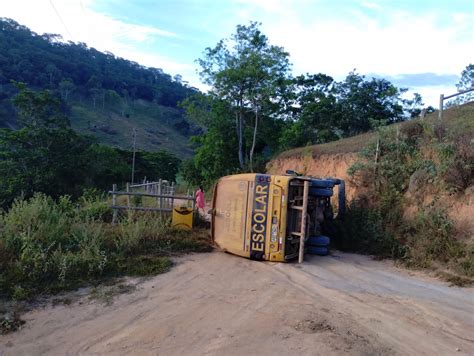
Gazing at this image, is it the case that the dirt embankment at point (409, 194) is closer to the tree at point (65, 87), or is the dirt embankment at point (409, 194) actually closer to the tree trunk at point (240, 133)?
the tree trunk at point (240, 133)

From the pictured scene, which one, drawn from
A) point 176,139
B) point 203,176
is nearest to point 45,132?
point 203,176

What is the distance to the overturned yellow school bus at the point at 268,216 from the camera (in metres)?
8.76

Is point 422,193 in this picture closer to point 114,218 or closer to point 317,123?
point 114,218

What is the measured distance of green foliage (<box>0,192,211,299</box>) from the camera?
699 cm

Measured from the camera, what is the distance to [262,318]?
18.0 feet

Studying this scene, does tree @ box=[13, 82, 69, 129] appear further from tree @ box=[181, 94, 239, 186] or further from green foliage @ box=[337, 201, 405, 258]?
green foliage @ box=[337, 201, 405, 258]

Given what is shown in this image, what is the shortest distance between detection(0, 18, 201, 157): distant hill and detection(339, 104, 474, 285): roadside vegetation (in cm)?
6124

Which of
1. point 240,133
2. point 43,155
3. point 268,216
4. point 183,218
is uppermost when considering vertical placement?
point 240,133

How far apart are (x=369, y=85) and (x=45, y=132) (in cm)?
2695

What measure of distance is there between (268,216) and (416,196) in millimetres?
4662

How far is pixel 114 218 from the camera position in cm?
1152

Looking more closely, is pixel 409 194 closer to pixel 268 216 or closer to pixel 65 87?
pixel 268 216

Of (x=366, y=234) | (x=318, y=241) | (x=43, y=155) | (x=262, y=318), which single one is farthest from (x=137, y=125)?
(x=262, y=318)

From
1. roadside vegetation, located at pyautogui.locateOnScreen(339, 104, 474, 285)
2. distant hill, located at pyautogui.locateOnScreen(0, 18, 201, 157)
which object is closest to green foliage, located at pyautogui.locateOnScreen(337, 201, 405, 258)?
roadside vegetation, located at pyautogui.locateOnScreen(339, 104, 474, 285)
